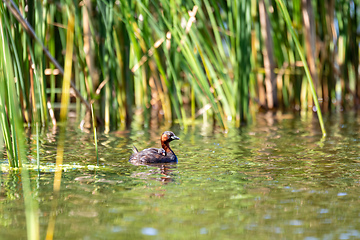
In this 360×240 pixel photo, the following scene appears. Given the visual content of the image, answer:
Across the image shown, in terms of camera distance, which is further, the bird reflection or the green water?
the bird reflection

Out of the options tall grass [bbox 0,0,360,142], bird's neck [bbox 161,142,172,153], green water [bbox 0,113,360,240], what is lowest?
green water [bbox 0,113,360,240]

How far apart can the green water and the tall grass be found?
2.13 ft

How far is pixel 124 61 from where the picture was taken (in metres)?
9.34

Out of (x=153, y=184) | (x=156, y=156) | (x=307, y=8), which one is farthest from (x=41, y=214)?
(x=307, y=8)

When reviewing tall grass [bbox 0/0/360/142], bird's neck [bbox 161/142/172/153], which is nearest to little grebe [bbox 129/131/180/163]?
bird's neck [bbox 161/142/172/153]

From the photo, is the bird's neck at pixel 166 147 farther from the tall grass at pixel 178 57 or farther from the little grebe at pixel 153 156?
the tall grass at pixel 178 57

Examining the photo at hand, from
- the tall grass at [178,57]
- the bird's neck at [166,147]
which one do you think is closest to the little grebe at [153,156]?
the bird's neck at [166,147]

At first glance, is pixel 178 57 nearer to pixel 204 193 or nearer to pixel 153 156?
pixel 153 156

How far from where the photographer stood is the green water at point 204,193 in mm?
3719

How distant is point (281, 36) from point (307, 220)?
745cm

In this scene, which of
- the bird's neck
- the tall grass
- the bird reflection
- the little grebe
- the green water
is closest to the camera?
the green water

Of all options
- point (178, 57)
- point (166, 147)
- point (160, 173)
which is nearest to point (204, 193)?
point (160, 173)

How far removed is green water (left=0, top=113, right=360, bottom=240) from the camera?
12.2 ft

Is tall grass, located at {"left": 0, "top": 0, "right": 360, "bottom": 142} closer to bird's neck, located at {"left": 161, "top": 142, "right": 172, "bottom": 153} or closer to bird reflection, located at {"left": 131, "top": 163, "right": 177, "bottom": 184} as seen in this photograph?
bird's neck, located at {"left": 161, "top": 142, "right": 172, "bottom": 153}
